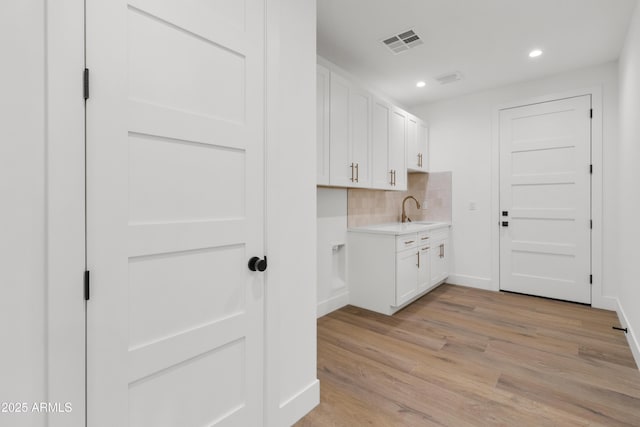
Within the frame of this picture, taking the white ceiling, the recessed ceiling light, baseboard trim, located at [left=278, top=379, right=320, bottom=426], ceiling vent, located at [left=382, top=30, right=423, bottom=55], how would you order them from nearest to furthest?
baseboard trim, located at [left=278, top=379, right=320, bottom=426], the white ceiling, ceiling vent, located at [left=382, top=30, right=423, bottom=55], the recessed ceiling light

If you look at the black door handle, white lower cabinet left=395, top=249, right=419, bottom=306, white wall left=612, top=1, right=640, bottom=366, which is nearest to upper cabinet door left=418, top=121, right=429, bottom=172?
white lower cabinet left=395, top=249, right=419, bottom=306

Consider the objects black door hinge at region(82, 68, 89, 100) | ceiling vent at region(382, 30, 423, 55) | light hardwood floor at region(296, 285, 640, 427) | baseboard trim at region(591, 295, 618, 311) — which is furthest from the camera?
baseboard trim at region(591, 295, 618, 311)

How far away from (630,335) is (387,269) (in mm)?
2015

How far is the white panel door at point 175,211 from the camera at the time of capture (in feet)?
3.13

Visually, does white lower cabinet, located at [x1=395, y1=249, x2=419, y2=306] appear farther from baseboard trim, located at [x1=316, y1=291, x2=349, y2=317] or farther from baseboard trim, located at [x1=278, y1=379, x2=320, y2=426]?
baseboard trim, located at [x1=278, y1=379, x2=320, y2=426]

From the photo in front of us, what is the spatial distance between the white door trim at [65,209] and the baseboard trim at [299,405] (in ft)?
3.08

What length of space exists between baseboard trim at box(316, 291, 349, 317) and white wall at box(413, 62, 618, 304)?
1.93m

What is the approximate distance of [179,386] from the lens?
1146mm

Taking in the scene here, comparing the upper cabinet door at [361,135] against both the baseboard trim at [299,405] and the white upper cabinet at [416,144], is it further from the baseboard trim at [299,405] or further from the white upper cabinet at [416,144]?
the baseboard trim at [299,405]

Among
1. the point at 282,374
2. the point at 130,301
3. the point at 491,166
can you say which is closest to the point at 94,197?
the point at 130,301

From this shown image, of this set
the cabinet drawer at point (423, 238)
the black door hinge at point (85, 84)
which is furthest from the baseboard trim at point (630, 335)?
the black door hinge at point (85, 84)

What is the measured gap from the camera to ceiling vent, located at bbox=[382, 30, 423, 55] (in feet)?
9.00

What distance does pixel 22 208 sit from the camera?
815mm

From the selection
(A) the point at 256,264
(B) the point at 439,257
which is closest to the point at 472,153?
(B) the point at 439,257
